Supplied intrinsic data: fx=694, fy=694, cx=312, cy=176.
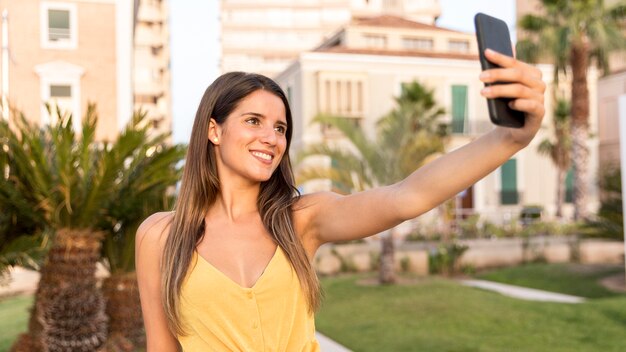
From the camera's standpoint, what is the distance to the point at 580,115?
76.9ft

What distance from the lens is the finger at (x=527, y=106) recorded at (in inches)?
50.8

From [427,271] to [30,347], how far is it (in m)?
10.3

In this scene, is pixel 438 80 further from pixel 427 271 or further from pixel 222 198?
pixel 222 198

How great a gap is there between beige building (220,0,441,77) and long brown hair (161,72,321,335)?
250ft

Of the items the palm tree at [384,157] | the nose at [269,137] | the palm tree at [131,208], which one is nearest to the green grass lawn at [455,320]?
the palm tree at [384,157]

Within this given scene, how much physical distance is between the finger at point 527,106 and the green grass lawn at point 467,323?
24.1 feet

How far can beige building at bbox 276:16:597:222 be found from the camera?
29.2 metres

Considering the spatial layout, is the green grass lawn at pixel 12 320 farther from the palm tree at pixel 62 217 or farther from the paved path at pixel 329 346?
the paved path at pixel 329 346

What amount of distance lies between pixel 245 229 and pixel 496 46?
1.01 metres

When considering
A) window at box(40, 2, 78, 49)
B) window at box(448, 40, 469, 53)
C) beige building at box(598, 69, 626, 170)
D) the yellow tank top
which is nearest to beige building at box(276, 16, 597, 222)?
beige building at box(598, 69, 626, 170)

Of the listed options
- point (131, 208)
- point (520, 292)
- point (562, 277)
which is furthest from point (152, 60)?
point (131, 208)

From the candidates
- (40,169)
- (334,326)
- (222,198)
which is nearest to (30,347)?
(40,169)

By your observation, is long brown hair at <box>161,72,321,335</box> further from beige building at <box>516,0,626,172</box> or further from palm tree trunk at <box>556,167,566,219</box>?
beige building at <box>516,0,626,172</box>

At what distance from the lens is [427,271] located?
1620cm
